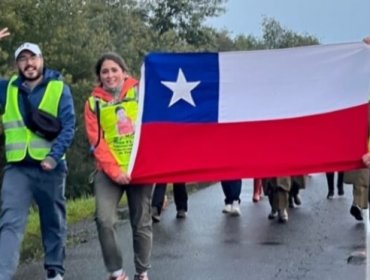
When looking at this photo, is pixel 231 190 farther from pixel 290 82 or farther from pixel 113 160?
pixel 113 160

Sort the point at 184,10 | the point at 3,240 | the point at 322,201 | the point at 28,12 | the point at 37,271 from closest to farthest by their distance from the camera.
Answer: the point at 3,240 → the point at 37,271 → the point at 322,201 → the point at 28,12 → the point at 184,10

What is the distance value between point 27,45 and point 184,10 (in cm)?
3484

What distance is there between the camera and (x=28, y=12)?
→ 76.8 ft

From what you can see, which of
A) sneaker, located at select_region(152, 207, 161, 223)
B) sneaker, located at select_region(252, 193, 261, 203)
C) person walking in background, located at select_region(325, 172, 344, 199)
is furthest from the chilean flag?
person walking in background, located at select_region(325, 172, 344, 199)

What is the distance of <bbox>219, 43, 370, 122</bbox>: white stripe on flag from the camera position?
8305 mm

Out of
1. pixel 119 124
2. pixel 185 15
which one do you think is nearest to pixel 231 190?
pixel 119 124

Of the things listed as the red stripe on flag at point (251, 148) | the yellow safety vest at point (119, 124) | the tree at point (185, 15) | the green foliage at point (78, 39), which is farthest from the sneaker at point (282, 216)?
the tree at point (185, 15)

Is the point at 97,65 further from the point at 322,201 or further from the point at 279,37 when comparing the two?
the point at 279,37

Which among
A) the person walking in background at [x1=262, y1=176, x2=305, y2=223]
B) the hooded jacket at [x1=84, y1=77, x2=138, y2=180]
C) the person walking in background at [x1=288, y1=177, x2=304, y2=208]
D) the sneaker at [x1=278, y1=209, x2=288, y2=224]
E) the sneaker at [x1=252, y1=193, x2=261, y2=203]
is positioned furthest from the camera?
the sneaker at [x1=252, y1=193, x2=261, y2=203]

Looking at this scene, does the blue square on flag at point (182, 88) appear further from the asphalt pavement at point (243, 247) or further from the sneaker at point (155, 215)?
the sneaker at point (155, 215)

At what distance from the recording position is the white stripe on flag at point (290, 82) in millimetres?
8305

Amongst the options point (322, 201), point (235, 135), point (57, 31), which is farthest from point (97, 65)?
point (57, 31)

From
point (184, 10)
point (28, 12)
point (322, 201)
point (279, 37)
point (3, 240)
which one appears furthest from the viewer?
point (279, 37)

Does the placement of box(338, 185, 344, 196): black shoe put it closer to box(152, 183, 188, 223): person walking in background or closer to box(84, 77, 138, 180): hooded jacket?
box(152, 183, 188, 223): person walking in background
